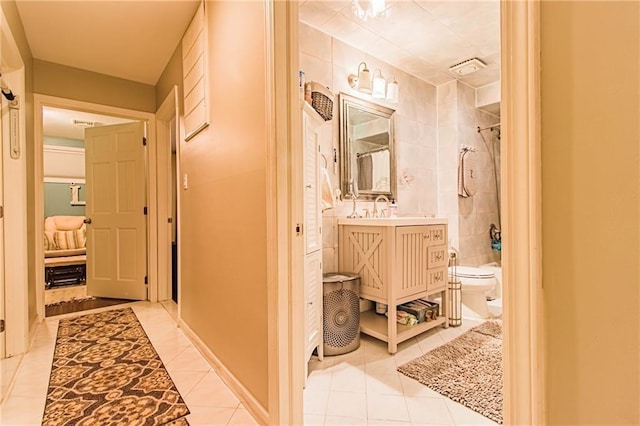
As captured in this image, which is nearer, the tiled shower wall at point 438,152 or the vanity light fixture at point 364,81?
the vanity light fixture at point 364,81

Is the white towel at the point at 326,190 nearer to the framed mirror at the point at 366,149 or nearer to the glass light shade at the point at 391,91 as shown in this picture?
the framed mirror at the point at 366,149

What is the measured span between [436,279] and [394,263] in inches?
24.0

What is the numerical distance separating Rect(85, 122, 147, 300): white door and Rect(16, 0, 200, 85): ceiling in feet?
2.62

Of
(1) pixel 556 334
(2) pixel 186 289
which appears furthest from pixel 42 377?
(1) pixel 556 334

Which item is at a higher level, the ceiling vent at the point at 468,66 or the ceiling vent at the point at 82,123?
the ceiling vent at the point at 468,66

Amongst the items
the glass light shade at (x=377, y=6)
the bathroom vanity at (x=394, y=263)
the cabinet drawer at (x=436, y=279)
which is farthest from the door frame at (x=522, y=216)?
the cabinet drawer at (x=436, y=279)

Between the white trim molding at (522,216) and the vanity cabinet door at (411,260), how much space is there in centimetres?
158

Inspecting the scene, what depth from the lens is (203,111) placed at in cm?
202

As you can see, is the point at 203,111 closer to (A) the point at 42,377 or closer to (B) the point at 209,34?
(B) the point at 209,34

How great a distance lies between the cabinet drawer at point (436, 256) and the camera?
8.23 feet

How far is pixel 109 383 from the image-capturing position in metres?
Result: 1.75

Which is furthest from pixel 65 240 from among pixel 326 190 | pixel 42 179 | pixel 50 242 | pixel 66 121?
pixel 326 190

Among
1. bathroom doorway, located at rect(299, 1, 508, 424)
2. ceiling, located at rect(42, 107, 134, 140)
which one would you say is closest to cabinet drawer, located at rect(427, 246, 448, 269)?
bathroom doorway, located at rect(299, 1, 508, 424)

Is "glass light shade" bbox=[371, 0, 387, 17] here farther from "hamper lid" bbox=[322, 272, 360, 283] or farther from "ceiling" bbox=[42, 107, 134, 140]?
"ceiling" bbox=[42, 107, 134, 140]
